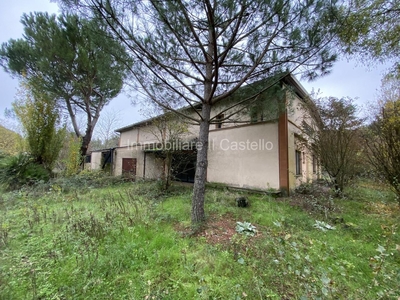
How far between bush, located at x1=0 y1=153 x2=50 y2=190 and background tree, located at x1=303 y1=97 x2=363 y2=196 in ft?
40.6

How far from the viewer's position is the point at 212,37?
3.23 m

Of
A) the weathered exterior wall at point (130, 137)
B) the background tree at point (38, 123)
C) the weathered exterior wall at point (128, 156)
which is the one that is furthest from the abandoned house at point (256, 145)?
the weathered exterior wall at point (130, 137)

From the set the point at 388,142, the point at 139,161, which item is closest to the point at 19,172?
the point at 139,161

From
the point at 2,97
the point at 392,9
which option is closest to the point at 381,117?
the point at 392,9

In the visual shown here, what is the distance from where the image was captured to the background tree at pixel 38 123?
7.65 m

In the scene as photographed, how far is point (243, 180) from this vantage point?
7469mm

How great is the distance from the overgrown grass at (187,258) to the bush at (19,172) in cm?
359

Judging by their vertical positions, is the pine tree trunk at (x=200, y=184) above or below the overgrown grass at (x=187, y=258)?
above

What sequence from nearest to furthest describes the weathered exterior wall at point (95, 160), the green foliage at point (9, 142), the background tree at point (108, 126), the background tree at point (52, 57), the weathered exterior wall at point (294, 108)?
the weathered exterior wall at point (294, 108) → the green foliage at point (9, 142) → the background tree at point (52, 57) → the weathered exterior wall at point (95, 160) → the background tree at point (108, 126)

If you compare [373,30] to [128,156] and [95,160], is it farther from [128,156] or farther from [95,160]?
[95,160]

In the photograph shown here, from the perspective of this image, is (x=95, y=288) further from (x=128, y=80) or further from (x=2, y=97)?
(x=2, y=97)

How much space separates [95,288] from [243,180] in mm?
6355

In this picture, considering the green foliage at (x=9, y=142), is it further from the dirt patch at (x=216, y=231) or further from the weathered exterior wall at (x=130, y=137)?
the dirt patch at (x=216, y=231)

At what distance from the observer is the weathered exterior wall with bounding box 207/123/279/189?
6.82 metres
